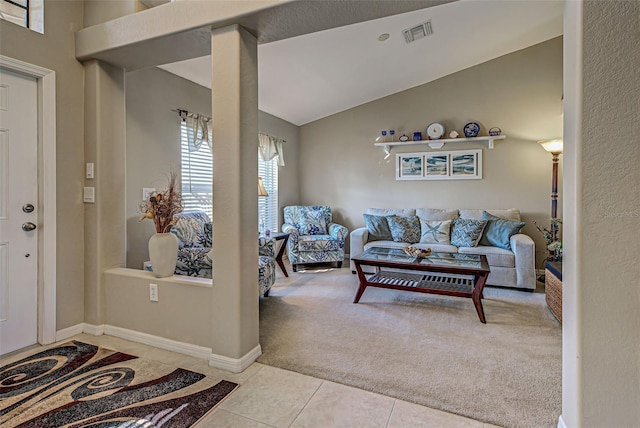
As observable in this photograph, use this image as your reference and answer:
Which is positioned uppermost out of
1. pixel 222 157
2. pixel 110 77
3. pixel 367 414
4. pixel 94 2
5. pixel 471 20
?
pixel 471 20

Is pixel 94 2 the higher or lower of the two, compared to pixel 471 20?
lower

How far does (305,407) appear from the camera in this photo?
1.66 metres

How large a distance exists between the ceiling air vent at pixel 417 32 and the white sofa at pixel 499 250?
2277 mm

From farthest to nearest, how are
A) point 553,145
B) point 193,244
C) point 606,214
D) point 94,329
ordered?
point 553,145, point 193,244, point 94,329, point 606,214

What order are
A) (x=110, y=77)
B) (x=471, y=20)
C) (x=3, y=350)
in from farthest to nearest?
1. (x=471, y=20)
2. (x=110, y=77)
3. (x=3, y=350)

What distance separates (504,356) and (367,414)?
116cm

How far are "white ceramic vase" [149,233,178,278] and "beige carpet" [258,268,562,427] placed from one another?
0.85 metres

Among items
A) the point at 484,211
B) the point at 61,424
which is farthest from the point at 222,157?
the point at 484,211

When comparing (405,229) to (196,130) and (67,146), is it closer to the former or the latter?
(196,130)

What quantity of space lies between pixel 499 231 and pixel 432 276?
1.15 m

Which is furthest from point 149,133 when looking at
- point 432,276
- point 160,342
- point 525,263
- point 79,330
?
point 525,263

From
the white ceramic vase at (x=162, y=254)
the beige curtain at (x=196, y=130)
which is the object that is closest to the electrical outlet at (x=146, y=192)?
the beige curtain at (x=196, y=130)

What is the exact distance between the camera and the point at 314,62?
3738mm

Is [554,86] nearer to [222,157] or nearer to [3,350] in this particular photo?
[222,157]
